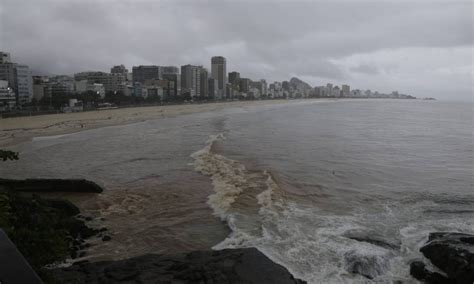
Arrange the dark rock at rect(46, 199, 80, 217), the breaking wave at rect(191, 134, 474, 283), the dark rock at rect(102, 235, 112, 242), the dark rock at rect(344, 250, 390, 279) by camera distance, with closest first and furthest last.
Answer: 1. the dark rock at rect(344, 250, 390, 279)
2. the breaking wave at rect(191, 134, 474, 283)
3. the dark rock at rect(102, 235, 112, 242)
4. the dark rock at rect(46, 199, 80, 217)

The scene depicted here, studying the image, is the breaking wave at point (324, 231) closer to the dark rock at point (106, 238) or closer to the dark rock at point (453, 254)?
the dark rock at point (453, 254)

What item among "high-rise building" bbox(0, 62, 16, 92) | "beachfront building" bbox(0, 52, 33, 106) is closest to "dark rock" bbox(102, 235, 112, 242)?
"beachfront building" bbox(0, 52, 33, 106)

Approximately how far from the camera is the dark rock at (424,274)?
9.48m

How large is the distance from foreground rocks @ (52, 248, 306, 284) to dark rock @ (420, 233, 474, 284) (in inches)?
150

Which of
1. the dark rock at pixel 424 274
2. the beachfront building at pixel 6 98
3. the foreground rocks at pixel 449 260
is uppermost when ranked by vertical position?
the beachfront building at pixel 6 98

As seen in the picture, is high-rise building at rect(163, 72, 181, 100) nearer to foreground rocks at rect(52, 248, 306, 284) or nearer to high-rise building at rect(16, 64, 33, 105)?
high-rise building at rect(16, 64, 33, 105)

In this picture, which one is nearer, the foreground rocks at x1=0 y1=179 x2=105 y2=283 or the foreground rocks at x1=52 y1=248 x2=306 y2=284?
the foreground rocks at x1=0 y1=179 x2=105 y2=283

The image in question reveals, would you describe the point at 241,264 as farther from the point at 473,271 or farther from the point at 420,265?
the point at 473,271

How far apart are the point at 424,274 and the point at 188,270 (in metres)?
5.86

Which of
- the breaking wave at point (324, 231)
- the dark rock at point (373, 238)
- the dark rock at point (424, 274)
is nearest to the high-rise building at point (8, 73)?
the breaking wave at point (324, 231)

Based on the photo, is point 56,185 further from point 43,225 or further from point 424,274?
point 424,274

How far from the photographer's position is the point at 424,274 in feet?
32.1

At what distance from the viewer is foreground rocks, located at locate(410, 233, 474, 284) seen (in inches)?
365

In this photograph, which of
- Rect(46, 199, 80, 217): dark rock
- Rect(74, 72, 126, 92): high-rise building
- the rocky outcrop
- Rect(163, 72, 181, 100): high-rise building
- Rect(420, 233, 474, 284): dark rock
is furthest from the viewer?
Rect(163, 72, 181, 100): high-rise building
